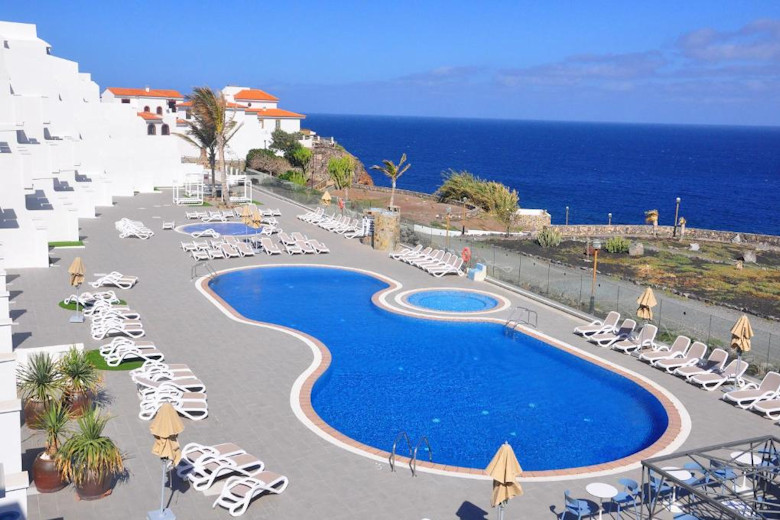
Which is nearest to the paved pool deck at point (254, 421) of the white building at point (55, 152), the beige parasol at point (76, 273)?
the beige parasol at point (76, 273)

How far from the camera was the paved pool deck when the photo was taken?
10.4m

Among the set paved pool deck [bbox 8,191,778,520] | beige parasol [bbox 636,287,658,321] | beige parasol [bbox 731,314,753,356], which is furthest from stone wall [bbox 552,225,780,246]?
beige parasol [bbox 731,314,753,356]

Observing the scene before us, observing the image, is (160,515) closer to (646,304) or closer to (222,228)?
(646,304)

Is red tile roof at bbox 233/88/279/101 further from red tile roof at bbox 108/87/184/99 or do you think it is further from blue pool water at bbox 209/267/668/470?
blue pool water at bbox 209/267/668/470

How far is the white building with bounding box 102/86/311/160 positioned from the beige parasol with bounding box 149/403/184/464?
5108cm

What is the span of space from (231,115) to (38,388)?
5589 cm

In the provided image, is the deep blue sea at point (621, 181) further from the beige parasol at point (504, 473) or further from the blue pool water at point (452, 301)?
the beige parasol at point (504, 473)

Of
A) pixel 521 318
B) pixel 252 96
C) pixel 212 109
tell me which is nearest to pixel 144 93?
pixel 252 96

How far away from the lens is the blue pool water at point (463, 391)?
1355 cm

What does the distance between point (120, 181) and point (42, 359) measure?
3243cm

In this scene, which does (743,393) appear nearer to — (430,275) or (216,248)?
(430,275)

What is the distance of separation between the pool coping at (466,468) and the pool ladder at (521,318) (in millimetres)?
108

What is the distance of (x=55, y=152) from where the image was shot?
31.7 metres

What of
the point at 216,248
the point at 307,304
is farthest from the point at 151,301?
the point at 216,248
